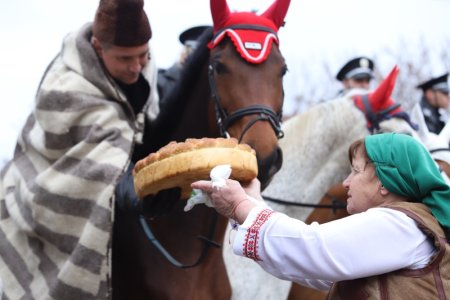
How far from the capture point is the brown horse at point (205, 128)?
3.92 metres

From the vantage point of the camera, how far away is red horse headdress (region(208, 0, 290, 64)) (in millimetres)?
4035

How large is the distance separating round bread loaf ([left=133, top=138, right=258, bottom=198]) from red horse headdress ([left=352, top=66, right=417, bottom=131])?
3.12 m

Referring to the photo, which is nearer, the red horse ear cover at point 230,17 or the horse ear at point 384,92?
the red horse ear cover at point 230,17

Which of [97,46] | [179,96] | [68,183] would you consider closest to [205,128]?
[179,96]

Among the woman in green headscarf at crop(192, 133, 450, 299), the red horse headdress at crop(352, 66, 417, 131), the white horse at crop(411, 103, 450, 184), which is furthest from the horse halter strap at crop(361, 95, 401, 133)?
the woman in green headscarf at crop(192, 133, 450, 299)

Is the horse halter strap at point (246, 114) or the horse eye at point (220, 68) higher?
the horse eye at point (220, 68)

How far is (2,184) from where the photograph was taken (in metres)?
4.41

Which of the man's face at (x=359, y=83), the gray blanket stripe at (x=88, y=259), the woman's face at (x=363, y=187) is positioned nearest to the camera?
the woman's face at (x=363, y=187)

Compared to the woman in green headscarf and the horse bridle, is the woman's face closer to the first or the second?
the woman in green headscarf

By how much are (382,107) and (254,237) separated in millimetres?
3572

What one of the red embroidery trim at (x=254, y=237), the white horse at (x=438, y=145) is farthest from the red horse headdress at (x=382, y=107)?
the red embroidery trim at (x=254, y=237)

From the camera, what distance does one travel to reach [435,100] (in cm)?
805

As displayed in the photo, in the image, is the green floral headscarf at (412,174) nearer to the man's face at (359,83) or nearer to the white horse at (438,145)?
the white horse at (438,145)

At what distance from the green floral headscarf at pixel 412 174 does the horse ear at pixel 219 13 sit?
201 cm
